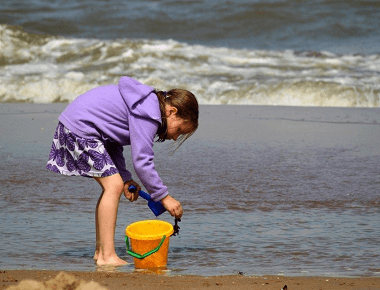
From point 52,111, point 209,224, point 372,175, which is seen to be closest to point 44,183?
point 209,224

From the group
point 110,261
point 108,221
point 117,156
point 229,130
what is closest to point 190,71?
point 229,130

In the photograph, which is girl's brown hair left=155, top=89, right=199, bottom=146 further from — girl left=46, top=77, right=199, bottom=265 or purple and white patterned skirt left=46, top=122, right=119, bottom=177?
purple and white patterned skirt left=46, top=122, right=119, bottom=177

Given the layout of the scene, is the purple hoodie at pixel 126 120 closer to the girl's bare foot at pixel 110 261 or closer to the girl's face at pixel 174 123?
the girl's face at pixel 174 123

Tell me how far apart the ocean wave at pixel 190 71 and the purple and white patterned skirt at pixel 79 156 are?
24.0ft

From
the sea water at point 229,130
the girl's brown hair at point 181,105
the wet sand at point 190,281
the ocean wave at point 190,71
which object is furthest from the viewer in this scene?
the ocean wave at point 190,71

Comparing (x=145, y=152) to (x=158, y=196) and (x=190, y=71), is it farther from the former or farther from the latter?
(x=190, y=71)

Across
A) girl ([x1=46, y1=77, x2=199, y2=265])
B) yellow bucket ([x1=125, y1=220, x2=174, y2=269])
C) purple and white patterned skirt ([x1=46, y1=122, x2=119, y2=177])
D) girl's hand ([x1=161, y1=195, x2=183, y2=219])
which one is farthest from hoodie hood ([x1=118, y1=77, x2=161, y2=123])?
yellow bucket ([x1=125, y1=220, x2=174, y2=269])

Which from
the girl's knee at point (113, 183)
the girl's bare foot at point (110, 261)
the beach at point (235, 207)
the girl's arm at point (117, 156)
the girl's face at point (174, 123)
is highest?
the girl's face at point (174, 123)

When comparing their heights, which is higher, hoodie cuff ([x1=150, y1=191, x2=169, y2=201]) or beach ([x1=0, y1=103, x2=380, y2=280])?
hoodie cuff ([x1=150, y1=191, x2=169, y2=201])

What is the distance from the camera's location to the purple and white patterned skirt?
3.27 m

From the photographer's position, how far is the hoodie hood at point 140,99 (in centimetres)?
316

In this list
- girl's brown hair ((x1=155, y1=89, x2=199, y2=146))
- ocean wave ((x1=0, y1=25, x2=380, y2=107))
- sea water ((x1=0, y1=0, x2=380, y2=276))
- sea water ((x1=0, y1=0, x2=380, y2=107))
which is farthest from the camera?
sea water ((x1=0, y1=0, x2=380, y2=107))

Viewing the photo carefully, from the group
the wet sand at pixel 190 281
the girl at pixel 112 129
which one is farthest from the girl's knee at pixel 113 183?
the wet sand at pixel 190 281

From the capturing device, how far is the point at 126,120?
3.26 meters
